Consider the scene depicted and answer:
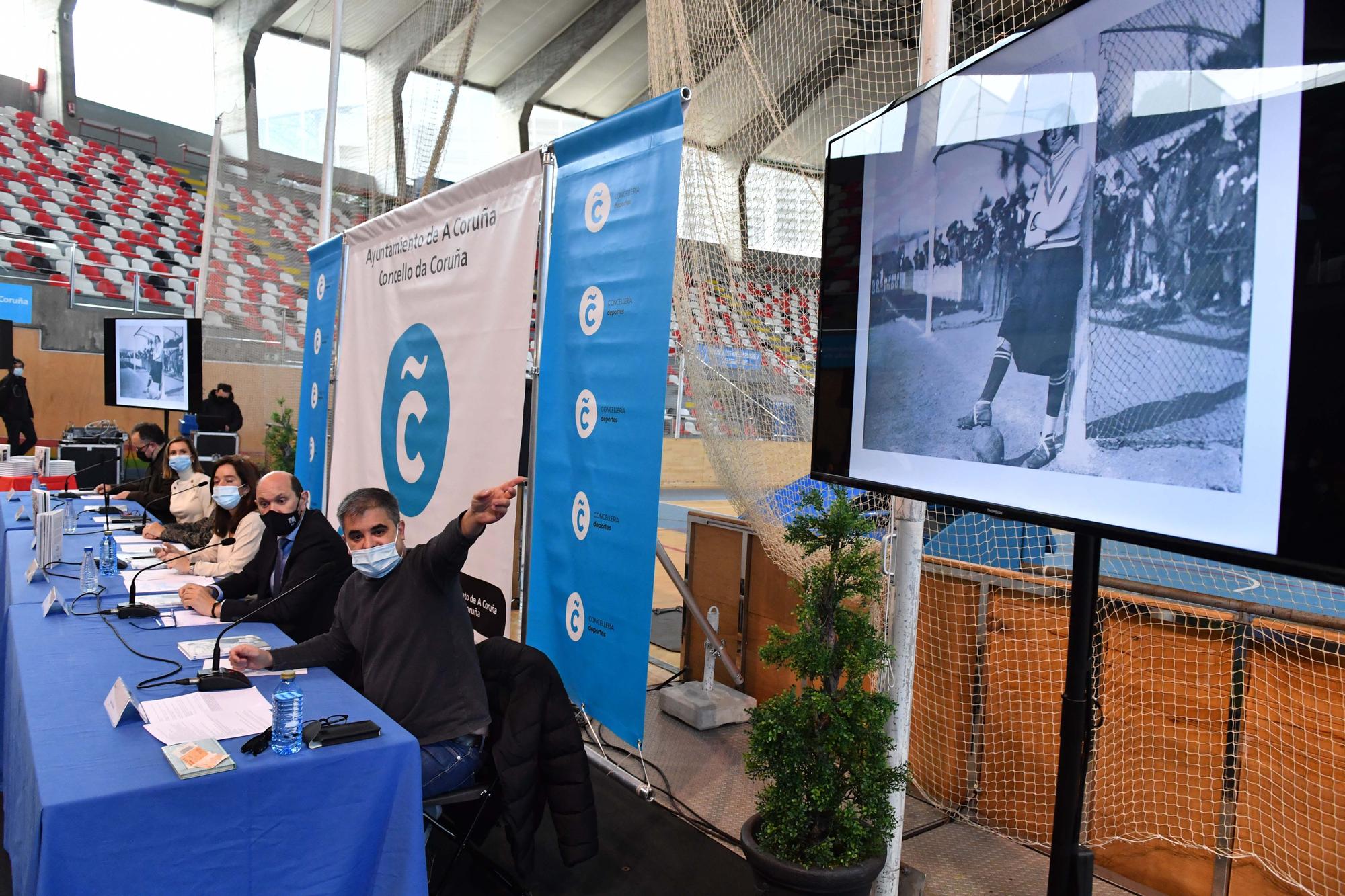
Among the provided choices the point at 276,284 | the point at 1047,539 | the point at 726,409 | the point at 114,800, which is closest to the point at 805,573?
the point at 726,409

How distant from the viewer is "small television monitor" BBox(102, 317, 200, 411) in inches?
255

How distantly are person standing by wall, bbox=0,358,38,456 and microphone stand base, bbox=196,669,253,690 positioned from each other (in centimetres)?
781

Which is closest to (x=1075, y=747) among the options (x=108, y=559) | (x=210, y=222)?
Answer: (x=108, y=559)

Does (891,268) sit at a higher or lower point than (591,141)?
lower

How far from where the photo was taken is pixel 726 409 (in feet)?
9.90

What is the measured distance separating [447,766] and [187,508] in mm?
2760

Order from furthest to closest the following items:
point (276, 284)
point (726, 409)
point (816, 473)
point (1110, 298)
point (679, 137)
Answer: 1. point (276, 284)
2. point (726, 409)
3. point (679, 137)
4. point (816, 473)
5. point (1110, 298)

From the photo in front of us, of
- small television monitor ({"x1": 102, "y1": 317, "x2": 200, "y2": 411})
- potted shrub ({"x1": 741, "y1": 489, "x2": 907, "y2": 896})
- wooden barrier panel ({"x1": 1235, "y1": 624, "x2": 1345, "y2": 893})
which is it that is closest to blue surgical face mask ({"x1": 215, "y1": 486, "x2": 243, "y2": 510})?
potted shrub ({"x1": 741, "y1": 489, "x2": 907, "y2": 896})

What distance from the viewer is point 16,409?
Result: 816 centimetres

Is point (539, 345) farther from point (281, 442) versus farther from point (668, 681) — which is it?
point (281, 442)

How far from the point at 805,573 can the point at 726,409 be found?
102 cm

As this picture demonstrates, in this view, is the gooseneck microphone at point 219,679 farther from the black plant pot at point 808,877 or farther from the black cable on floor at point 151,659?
the black plant pot at point 808,877

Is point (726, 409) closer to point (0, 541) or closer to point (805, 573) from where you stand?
point (805, 573)

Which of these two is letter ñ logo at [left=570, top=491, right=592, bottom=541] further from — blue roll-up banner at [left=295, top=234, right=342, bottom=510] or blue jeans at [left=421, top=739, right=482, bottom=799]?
blue roll-up banner at [left=295, top=234, right=342, bottom=510]
